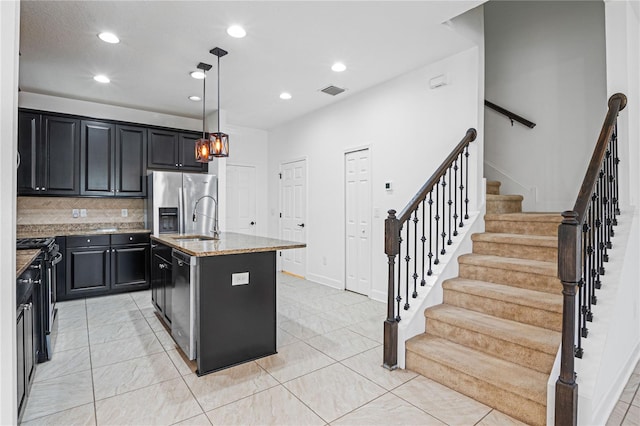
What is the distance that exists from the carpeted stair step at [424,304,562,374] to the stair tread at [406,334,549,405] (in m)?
0.05

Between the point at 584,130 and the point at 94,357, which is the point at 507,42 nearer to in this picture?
the point at 584,130

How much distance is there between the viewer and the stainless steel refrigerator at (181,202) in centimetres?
505

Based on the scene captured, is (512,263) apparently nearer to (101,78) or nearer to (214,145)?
(214,145)

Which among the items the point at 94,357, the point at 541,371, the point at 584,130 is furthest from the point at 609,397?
the point at 94,357

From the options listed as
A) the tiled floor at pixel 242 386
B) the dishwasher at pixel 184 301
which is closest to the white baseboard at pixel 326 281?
the tiled floor at pixel 242 386

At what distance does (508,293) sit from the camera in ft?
8.68

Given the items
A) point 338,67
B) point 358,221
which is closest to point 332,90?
point 338,67

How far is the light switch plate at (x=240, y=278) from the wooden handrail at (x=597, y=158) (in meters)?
2.22

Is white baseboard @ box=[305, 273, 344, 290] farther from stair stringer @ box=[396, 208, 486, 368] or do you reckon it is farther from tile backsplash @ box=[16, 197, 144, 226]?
tile backsplash @ box=[16, 197, 144, 226]

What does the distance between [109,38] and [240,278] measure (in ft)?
8.63

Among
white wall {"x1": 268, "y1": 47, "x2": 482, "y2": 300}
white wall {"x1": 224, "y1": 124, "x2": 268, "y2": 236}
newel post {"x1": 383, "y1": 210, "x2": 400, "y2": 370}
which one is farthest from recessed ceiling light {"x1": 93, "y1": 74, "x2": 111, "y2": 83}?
newel post {"x1": 383, "y1": 210, "x2": 400, "y2": 370}

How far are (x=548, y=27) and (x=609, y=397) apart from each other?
13.2ft

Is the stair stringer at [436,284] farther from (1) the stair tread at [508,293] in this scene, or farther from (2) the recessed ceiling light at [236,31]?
(2) the recessed ceiling light at [236,31]

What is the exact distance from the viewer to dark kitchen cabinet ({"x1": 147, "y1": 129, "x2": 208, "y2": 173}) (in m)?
5.44
